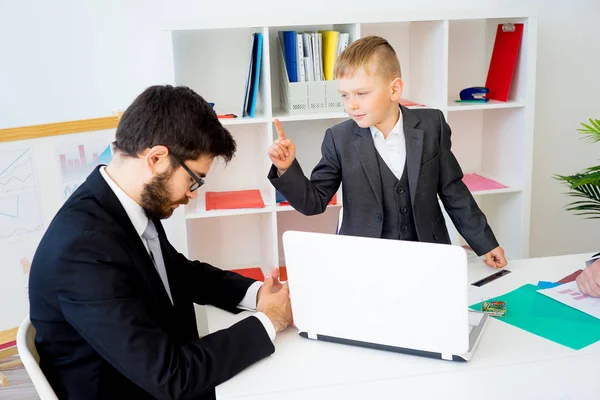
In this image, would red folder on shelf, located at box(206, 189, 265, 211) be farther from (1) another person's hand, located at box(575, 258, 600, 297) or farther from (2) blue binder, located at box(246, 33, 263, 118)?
(1) another person's hand, located at box(575, 258, 600, 297)

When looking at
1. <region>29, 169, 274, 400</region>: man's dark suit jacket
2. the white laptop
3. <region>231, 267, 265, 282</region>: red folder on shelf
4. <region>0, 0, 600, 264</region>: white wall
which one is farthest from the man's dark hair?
<region>231, 267, 265, 282</region>: red folder on shelf

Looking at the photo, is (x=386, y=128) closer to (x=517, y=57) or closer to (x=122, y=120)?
(x=122, y=120)

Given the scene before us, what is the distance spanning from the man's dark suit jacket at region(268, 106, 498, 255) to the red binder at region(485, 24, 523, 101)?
1.15 metres

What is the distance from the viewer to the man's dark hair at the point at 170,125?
4.63 ft

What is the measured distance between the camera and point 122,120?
56.9 inches

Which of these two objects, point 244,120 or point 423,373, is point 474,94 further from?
point 423,373

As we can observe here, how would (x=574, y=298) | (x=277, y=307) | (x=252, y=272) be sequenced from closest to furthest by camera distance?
(x=277, y=307)
(x=574, y=298)
(x=252, y=272)

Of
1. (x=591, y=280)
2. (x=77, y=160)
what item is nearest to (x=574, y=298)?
(x=591, y=280)

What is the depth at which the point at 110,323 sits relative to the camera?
127 cm

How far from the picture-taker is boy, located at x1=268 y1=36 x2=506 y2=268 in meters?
2.04

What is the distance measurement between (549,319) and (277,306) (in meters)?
0.68

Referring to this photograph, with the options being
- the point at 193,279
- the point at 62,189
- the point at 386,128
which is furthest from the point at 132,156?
the point at 62,189

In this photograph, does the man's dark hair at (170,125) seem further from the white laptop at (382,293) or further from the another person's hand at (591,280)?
the another person's hand at (591,280)

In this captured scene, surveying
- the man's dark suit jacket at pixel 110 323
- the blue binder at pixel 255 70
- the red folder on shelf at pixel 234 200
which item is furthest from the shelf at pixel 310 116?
the man's dark suit jacket at pixel 110 323
